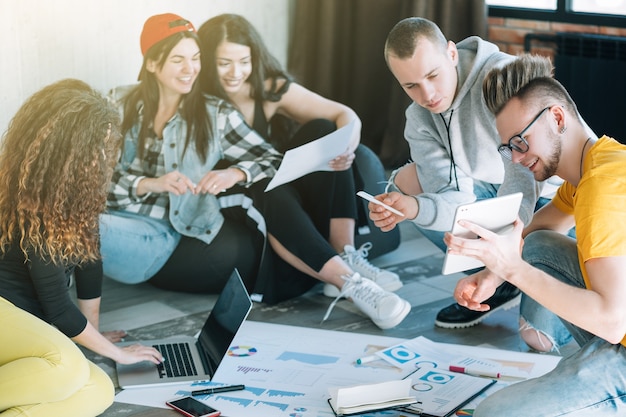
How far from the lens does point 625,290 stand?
64.7 inches

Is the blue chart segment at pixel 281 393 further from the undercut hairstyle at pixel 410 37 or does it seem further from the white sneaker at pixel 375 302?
the undercut hairstyle at pixel 410 37

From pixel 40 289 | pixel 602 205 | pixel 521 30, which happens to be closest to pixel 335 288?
pixel 40 289

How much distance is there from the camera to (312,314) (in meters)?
2.72

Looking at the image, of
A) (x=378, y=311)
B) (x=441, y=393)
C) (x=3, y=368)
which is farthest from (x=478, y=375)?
(x=3, y=368)

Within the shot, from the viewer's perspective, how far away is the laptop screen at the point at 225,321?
7.28 feet

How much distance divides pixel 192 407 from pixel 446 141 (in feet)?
3.25

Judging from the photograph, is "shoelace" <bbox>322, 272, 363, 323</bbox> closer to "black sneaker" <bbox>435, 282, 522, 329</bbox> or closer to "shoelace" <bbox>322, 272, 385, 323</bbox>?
"shoelace" <bbox>322, 272, 385, 323</bbox>

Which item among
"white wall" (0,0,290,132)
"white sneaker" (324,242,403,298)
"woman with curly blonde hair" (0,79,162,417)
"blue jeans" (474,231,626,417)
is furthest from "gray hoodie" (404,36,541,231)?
"white wall" (0,0,290,132)

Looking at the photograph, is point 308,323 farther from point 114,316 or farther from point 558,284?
point 558,284

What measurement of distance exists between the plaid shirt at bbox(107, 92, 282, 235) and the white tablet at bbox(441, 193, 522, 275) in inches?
47.9

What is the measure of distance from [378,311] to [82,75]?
1.25m

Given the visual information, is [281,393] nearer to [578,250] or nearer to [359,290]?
[359,290]

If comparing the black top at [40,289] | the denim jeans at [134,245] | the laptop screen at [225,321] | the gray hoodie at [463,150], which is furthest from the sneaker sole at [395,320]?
the black top at [40,289]

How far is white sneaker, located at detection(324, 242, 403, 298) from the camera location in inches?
113
